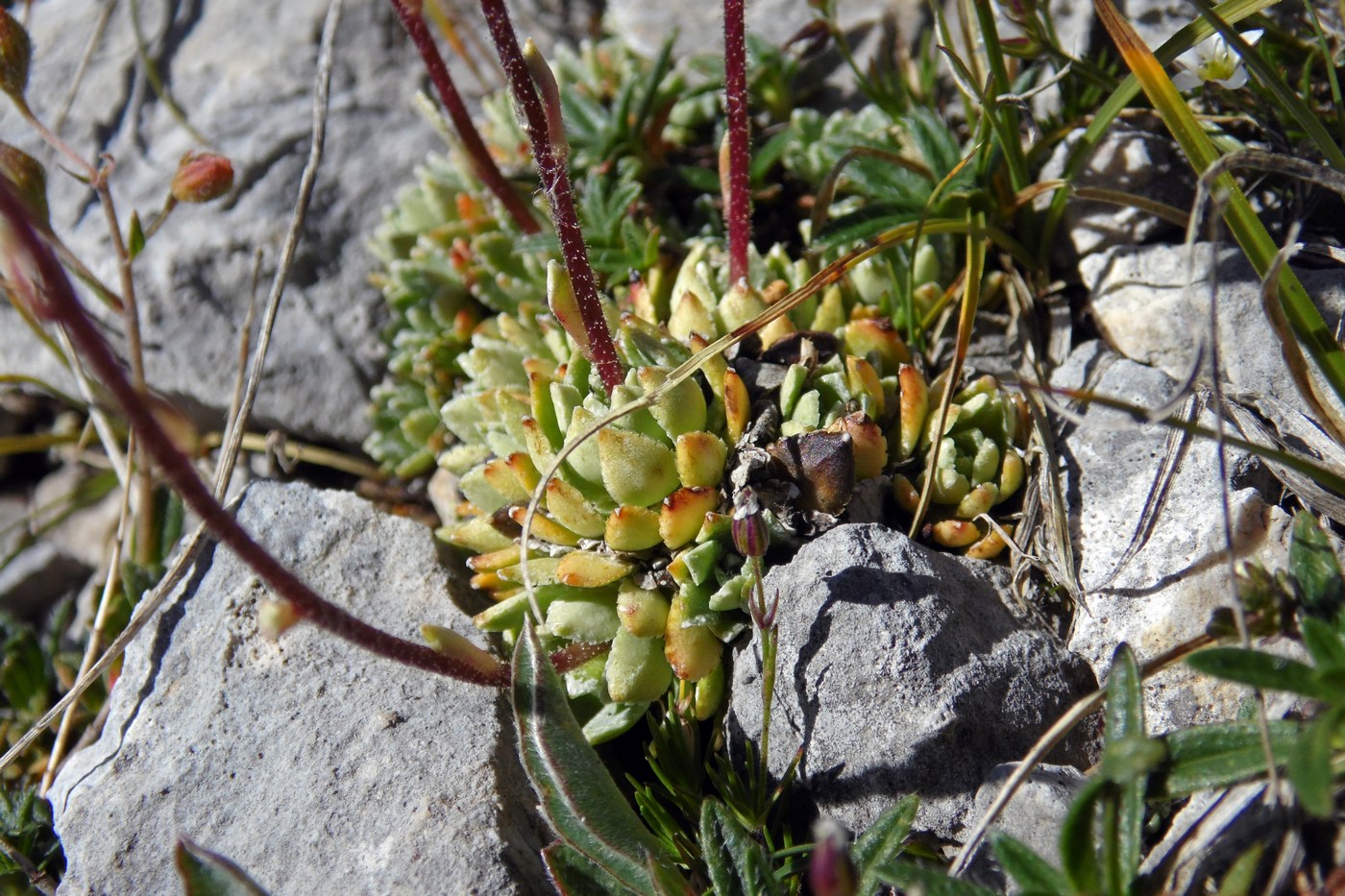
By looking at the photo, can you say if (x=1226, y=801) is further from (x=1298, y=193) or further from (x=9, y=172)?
(x=9, y=172)

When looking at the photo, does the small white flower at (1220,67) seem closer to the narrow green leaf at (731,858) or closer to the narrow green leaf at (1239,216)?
the narrow green leaf at (1239,216)

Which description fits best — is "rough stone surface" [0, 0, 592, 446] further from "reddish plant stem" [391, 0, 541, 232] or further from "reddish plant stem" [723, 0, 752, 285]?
"reddish plant stem" [723, 0, 752, 285]

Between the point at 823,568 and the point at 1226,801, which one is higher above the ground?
the point at 823,568

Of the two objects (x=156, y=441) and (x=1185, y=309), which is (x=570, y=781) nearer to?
(x=156, y=441)

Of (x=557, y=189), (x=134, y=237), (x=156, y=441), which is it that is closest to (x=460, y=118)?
(x=557, y=189)

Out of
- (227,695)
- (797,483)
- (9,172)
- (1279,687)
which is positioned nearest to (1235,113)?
(797,483)

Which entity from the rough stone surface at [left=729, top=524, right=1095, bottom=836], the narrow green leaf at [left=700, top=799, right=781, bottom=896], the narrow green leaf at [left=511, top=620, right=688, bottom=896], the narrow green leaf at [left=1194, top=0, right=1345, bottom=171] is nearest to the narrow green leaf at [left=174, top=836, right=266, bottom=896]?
the narrow green leaf at [left=511, top=620, right=688, bottom=896]
